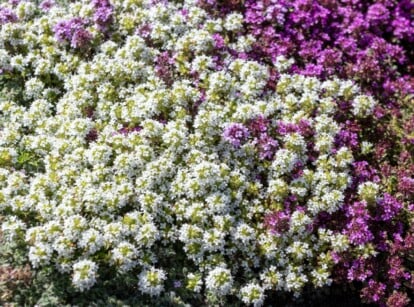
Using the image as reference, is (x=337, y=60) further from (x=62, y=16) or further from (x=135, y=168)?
(x=62, y=16)

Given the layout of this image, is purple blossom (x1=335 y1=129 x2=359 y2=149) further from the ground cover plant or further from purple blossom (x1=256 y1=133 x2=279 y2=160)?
purple blossom (x1=256 y1=133 x2=279 y2=160)

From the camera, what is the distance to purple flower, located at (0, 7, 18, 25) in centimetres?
916

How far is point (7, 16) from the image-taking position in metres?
9.18

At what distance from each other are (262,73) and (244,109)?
0.78 meters

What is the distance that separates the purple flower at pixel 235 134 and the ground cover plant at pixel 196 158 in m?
0.02

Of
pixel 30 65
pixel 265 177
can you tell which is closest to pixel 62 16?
pixel 30 65

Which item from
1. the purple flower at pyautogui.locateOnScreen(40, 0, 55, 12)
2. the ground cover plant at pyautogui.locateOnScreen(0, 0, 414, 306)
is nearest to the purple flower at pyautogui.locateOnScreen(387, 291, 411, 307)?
the ground cover plant at pyautogui.locateOnScreen(0, 0, 414, 306)

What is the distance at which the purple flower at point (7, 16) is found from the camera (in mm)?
9156

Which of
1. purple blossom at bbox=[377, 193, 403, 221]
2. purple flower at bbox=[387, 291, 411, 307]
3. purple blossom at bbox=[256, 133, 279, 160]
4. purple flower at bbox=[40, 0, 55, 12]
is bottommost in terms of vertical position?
purple flower at bbox=[387, 291, 411, 307]

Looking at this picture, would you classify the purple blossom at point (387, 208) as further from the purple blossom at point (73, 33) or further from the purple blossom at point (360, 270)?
the purple blossom at point (73, 33)

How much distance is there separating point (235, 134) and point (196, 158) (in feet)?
2.02

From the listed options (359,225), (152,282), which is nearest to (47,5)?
(152,282)

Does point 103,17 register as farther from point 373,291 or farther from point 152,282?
point 373,291

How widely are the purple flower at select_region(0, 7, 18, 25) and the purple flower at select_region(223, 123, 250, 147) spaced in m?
3.75
